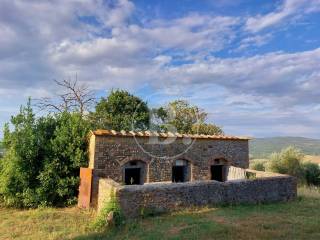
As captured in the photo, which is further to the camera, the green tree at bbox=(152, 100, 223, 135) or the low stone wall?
the green tree at bbox=(152, 100, 223, 135)

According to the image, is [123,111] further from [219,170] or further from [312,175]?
[312,175]

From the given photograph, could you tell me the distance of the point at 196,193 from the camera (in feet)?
35.3

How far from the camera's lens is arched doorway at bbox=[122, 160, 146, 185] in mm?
13539

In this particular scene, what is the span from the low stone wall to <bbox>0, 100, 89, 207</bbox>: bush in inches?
70.6

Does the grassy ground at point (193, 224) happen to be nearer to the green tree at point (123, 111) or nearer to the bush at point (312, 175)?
the bush at point (312, 175)

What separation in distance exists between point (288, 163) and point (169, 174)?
1276cm

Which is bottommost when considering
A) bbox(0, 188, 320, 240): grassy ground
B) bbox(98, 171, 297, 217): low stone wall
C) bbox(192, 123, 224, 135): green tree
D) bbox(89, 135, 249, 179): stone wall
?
bbox(0, 188, 320, 240): grassy ground

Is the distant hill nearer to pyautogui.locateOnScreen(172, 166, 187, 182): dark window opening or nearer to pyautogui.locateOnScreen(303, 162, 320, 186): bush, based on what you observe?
pyautogui.locateOnScreen(303, 162, 320, 186): bush

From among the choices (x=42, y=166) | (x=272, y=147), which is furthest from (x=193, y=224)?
(x=272, y=147)

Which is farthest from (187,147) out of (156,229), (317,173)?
(317,173)

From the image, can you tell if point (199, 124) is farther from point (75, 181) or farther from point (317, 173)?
point (75, 181)

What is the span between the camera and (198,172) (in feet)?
49.2

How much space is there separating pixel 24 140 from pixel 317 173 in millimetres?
19907

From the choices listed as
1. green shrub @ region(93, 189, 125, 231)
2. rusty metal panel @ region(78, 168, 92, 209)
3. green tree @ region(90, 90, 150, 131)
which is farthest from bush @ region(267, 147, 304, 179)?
green shrub @ region(93, 189, 125, 231)
